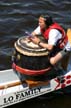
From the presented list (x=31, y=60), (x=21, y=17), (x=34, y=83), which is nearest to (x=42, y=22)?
(x=31, y=60)

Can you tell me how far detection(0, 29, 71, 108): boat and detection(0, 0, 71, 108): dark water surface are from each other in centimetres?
80

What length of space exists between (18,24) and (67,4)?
271 centimetres

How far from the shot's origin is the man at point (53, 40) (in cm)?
787

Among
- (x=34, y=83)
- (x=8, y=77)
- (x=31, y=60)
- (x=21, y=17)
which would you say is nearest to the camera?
(x=31, y=60)

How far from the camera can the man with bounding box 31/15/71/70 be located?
25.8ft

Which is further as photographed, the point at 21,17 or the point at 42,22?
the point at 21,17

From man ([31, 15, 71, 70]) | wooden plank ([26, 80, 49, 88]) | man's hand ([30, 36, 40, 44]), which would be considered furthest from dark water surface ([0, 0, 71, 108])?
man's hand ([30, 36, 40, 44])

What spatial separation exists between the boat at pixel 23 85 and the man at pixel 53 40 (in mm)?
194

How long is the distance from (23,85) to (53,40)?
1149 millimetres

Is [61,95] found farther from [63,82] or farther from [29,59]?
[29,59]

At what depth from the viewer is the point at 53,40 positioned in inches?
309

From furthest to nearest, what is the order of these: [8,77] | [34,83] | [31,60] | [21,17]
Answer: [21,17] → [8,77] → [34,83] → [31,60]

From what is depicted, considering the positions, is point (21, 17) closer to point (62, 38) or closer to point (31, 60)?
point (62, 38)

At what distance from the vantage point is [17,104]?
328 inches
